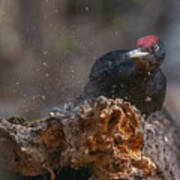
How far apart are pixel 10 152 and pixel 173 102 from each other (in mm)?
2777

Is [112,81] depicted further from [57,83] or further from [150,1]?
[150,1]

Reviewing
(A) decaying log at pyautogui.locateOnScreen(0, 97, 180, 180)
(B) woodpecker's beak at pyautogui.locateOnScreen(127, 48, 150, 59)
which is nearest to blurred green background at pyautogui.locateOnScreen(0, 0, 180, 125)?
(B) woodpecker's beak at pyautogui.locateOnScreen(127, 48, 150, 59)

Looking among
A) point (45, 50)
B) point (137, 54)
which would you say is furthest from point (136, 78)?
point (45, 50)

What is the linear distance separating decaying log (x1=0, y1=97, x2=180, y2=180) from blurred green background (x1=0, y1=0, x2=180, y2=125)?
993 millimetres

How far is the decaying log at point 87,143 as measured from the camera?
1152mm

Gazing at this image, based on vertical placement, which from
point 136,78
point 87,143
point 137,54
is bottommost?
point 87,143

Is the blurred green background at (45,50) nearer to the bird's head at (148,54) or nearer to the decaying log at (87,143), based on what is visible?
the bird's head at (148,54)

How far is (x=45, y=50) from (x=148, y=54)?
1015mm

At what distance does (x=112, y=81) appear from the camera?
2246mm

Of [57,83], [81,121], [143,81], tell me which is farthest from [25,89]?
[81,121]

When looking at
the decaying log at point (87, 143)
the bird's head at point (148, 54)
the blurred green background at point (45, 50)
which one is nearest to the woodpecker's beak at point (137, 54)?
the bird's head at point (148, 54)

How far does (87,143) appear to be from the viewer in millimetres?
1168

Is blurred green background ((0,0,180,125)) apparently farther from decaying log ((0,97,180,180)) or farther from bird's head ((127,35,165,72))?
decaying log ((0,97,180,180))

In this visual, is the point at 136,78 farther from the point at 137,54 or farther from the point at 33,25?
the point at 33,25
